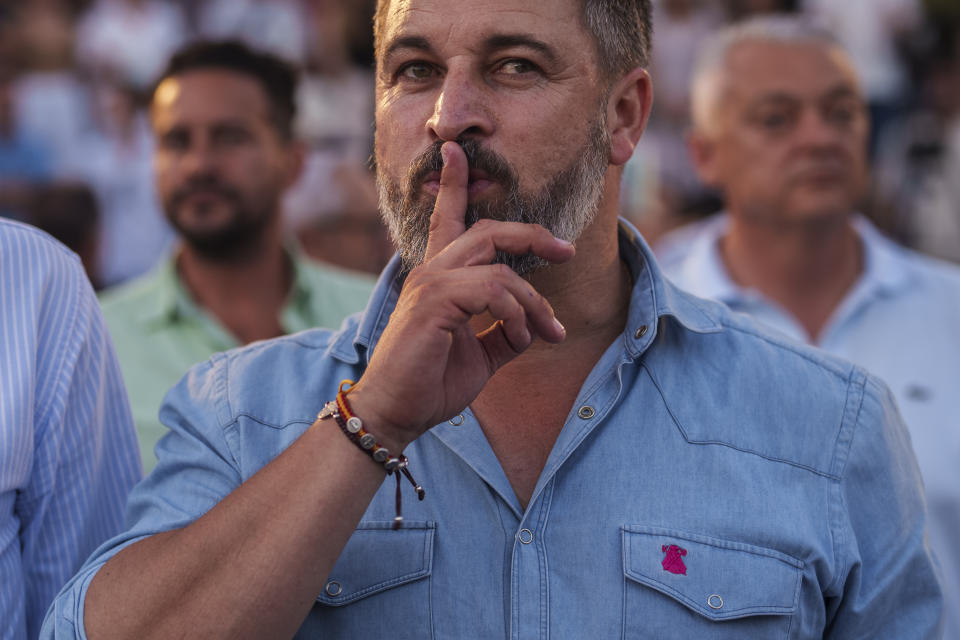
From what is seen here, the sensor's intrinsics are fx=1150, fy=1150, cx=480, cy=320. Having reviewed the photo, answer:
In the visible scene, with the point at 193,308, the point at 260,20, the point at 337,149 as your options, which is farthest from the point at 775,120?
the point at 260,20

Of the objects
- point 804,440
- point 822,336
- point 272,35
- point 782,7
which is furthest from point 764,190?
point 272,35

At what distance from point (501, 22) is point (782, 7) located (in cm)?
657

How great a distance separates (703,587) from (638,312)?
59 cm

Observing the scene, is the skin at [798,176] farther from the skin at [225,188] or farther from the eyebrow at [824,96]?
the skin at [225,188]

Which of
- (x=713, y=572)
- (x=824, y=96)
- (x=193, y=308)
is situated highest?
(x=824, y=96)

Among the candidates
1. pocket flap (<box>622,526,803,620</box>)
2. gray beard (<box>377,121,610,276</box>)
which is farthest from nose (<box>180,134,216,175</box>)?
pocket flap (<box>622,526,803,620</box>)

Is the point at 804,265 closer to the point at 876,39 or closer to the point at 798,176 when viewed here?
the point at 798,176

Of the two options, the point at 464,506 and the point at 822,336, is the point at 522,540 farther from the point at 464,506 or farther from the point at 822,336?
the point at 822,336

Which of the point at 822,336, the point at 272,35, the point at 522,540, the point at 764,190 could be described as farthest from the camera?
the point at 272,35

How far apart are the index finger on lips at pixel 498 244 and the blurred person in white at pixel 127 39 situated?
738 cm

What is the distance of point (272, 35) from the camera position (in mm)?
8836

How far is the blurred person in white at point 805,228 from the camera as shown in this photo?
3971 millimetres

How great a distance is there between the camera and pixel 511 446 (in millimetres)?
2277

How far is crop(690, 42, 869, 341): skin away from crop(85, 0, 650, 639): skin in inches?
90.7
